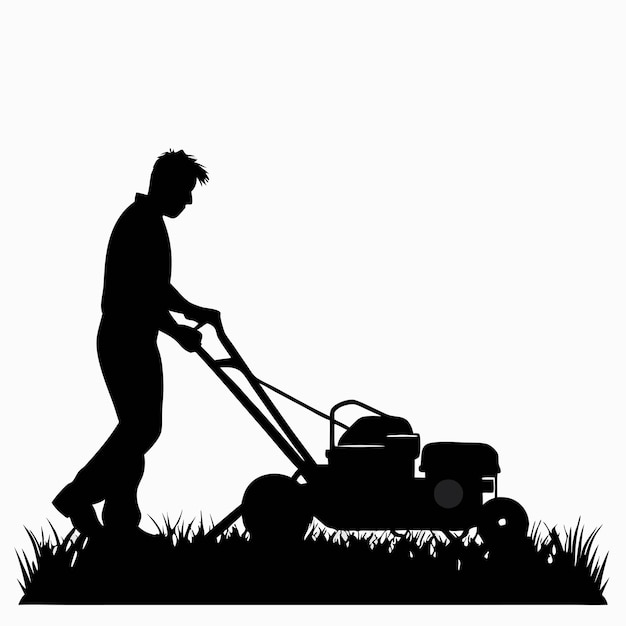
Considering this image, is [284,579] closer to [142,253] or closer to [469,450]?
[469,450]

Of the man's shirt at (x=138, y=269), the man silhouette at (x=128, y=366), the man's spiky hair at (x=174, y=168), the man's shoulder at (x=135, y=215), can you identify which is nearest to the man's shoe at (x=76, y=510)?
the man silhouette at (x=128, y=366)

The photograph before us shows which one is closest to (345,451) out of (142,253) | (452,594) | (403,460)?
(403,460)

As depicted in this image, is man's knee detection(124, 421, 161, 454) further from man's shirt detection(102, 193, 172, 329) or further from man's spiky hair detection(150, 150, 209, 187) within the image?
man's spiky hair detection(150, 150, 209, 187)

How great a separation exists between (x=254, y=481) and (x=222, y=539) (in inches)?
19.2

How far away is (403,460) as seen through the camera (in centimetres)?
1102

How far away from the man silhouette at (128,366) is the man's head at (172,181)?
0.25 meters

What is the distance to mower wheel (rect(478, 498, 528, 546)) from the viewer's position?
10.9 m

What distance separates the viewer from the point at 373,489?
35.8 ft

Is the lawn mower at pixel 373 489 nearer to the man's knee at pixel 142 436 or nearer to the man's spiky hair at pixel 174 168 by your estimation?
the man's knee at pixel 142 436

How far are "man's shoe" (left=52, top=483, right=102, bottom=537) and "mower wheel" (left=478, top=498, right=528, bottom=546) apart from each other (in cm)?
268

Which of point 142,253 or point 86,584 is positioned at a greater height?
point 142,253

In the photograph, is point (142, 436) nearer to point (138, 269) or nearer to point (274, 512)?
point (274, 512)

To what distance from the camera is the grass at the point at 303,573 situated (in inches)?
409

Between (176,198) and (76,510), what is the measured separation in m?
2.32
